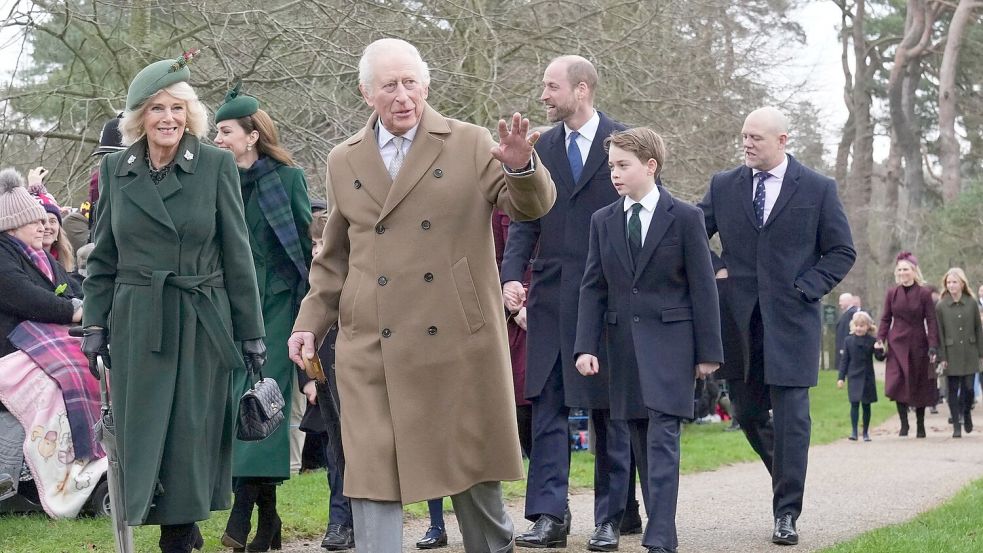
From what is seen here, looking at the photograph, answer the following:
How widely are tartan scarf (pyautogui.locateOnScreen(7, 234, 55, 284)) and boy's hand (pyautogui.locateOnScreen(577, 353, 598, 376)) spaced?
3.47 meters

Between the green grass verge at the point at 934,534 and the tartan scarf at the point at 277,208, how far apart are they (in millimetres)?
2960

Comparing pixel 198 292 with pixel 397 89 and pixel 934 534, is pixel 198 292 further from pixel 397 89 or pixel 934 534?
pixel 934 534

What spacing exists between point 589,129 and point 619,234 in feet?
2.57

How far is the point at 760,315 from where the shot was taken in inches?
308

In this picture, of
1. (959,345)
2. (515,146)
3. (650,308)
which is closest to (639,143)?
(650,308)

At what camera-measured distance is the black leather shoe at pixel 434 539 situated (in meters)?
7.56

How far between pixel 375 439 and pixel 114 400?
1406mm

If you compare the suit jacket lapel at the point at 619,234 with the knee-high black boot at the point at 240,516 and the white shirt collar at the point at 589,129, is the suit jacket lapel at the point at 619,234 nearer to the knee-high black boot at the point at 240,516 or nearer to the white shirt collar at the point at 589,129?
the white shirt collar at the point at 589,129

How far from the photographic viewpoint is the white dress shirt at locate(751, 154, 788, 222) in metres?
7.89

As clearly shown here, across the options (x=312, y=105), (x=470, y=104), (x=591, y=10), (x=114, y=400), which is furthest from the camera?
(x=591, y=10)

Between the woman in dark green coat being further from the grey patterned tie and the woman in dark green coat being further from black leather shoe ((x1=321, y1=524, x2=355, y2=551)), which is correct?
the grey patterned tie

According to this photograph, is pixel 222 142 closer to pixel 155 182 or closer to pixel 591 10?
pixel 155 182

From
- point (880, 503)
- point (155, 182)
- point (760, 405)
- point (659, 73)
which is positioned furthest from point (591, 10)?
point (155, 182)

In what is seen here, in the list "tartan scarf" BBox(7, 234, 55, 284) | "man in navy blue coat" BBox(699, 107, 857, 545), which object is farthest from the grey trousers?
"tartan scarf" BBox(7, 234, 55, 284)
